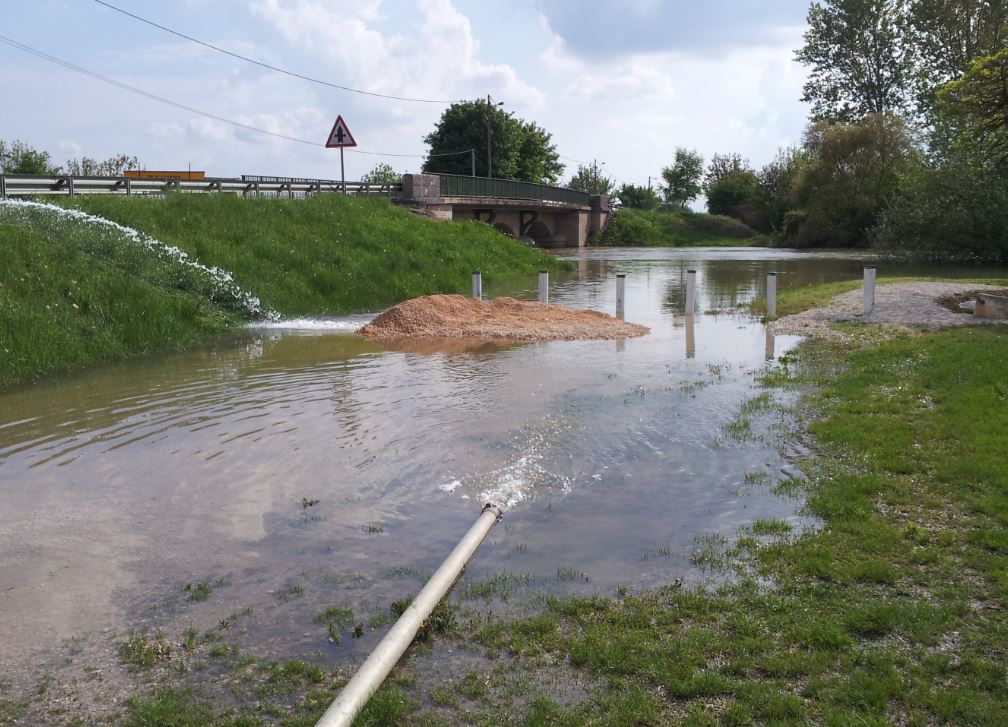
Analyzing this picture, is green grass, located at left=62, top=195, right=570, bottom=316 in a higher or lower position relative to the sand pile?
higher

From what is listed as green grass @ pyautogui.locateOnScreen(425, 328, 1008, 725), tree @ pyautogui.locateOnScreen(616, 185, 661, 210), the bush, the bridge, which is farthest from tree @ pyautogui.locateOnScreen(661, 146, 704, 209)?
green grass @ pyautogui.locateOnScreen(425, 328, 1008, 725)

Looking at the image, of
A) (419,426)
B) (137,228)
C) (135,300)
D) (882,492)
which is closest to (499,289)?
(137,228)

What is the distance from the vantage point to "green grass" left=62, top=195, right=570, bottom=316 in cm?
2173

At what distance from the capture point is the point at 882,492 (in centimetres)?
712

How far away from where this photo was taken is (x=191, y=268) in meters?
19.7

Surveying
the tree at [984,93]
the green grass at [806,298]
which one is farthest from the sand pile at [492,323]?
the tree at [984,93]

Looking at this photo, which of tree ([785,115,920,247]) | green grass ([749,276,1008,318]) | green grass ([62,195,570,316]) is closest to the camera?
green grass ([749,276,1008,318])

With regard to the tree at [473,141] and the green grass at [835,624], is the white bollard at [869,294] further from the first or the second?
the tree at [473,141]

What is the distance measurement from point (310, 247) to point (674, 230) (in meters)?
64.1

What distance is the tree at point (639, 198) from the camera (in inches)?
4208

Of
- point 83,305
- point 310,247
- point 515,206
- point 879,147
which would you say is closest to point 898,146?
point 879,147

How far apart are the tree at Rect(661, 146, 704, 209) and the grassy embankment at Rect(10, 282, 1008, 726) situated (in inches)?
4438

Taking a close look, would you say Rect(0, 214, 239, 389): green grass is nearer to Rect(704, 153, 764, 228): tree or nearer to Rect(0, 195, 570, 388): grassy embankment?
Rect(0, 195, 570, 388): grassy embankment

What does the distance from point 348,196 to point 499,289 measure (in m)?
7.92
